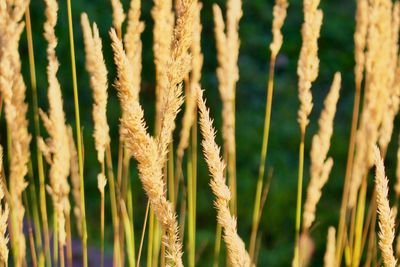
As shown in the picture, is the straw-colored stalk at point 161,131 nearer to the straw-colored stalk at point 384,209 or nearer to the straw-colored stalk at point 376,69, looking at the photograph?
the straw-colored stalk at point 384,209

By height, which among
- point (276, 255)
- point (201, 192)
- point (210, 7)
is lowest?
point (276, 255)

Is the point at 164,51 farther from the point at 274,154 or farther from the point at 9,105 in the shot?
the point at 274,154

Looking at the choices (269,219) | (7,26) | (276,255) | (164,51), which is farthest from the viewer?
(269,219)

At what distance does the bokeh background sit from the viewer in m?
4.27

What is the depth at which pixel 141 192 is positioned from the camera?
4.43 m

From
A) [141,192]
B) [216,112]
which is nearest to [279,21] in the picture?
[141,192]

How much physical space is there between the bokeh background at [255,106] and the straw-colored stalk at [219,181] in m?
2.84

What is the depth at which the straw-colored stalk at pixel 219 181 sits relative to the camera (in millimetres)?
942

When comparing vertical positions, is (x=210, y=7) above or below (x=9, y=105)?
above

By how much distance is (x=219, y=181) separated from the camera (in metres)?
0.97

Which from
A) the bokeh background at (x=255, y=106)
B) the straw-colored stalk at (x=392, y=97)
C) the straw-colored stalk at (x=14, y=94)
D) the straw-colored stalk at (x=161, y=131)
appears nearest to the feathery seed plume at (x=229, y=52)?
the straw-colored stalk at (x=392, y=97)

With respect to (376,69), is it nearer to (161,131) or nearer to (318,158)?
(318,158)

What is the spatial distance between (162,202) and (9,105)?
0.65 m

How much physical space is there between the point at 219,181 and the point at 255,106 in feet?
14.0
